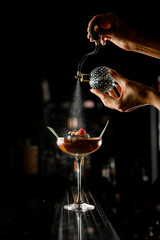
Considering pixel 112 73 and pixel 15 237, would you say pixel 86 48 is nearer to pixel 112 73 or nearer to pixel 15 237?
pixel 112 73

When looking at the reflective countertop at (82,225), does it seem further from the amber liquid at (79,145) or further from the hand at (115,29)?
the hand at (115,29)

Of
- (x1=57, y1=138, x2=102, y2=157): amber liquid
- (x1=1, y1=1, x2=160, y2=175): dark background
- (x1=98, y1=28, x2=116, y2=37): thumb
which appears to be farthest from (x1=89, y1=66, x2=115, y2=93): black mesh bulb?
(x1=1, y1=1, x2=160, y2=175): dark background

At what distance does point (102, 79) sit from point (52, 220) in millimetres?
720

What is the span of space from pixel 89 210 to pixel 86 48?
2.03 meters

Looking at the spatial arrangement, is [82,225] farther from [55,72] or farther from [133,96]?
[55,72]

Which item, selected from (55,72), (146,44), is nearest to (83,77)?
(146,44)

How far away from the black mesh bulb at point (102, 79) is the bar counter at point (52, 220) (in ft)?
2.04

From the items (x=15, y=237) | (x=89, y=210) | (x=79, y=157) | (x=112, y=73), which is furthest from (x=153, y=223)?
(x=112, y=73)

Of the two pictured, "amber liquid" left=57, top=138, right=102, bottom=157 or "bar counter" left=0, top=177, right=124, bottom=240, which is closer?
"bar counter" left=0, top=177, right=124, bottom=240

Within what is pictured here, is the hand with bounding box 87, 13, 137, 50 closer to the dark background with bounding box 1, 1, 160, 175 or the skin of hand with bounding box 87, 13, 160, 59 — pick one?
the skin of hand with bounding box 87, 13, 160, 59

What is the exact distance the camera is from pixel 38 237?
849mm

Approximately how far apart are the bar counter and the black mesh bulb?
0.62 meters

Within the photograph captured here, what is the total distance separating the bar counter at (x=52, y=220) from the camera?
873mm

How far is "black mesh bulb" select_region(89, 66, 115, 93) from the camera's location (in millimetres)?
1266
